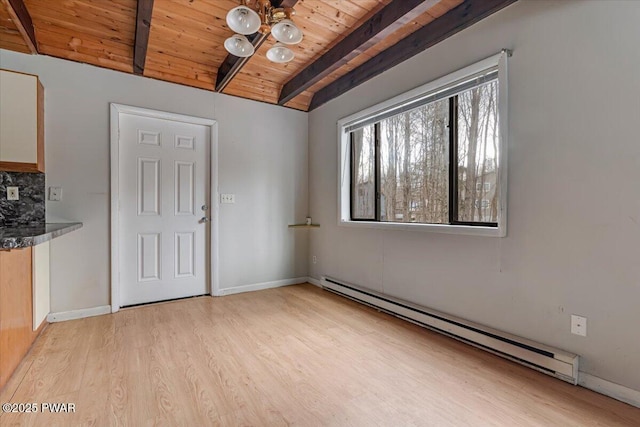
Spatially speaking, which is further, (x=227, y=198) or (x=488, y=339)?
(x=227, y=198)

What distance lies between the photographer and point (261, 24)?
2.06 m

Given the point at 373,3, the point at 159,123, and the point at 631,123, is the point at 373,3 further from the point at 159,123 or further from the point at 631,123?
the point at 159,123

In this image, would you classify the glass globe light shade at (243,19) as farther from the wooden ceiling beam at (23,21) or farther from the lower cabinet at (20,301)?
the lower cabinet at (20,301)

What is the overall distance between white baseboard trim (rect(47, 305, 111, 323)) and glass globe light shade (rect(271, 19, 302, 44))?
9.68 feet

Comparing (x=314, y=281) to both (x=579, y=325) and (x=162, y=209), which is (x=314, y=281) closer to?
(x=162, y=209)

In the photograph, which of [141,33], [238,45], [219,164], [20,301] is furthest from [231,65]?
[20,301]

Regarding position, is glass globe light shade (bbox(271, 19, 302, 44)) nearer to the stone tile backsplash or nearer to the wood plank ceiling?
the wood plank ceiling

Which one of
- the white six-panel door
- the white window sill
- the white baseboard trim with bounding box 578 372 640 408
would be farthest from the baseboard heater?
the white six-panel door

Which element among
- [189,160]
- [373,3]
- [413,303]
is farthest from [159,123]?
[413,303]

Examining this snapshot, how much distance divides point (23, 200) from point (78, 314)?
1.13 meters

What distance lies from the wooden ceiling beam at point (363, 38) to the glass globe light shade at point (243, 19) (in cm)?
103

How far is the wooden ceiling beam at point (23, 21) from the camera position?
210cm

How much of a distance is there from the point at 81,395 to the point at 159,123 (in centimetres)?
262

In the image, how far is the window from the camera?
7.27 feet
